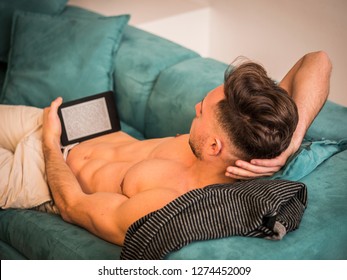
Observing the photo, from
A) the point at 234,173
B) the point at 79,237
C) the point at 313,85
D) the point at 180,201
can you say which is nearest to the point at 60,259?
the point at 79,237

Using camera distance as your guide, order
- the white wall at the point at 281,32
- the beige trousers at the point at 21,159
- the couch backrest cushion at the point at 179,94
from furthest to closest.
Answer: the white wall at the point at 281,32
the couch backrest cushion at the point at 179,94
the beige trousers at the point at 21,159

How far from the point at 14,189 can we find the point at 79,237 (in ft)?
1.23

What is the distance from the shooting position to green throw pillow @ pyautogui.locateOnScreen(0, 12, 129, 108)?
256 centimetres

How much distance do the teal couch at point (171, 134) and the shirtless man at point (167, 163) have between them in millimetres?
82

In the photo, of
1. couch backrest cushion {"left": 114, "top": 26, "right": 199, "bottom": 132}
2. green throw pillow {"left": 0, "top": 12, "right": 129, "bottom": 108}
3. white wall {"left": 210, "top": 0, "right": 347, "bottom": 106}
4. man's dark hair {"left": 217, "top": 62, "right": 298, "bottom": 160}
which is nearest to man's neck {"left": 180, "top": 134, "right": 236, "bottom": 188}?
man's dark hair {"left": 217, "top": 62, "right": 298, "bottom": 160}

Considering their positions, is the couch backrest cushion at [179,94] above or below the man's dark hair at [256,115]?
below

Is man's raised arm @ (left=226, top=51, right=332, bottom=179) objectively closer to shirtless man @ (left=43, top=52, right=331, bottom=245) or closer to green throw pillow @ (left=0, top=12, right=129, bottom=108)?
shirtless man @ (left=43, top=52, right=331, bottom=245)

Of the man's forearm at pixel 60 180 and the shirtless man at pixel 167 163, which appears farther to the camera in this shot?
the man's forearm at pixel 60 180

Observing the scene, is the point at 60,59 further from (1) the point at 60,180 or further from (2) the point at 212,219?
(2) the point at 212,219

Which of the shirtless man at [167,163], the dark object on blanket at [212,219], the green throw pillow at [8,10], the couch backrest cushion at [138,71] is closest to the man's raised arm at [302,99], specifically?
the shirtless man at [167,163]

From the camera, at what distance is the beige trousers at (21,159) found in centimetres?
202

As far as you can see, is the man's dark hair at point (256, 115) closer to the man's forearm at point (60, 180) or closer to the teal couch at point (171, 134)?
the teal couch at point (171, 134)

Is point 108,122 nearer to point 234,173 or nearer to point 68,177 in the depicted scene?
point 68,177

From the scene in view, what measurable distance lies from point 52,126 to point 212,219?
95cm
